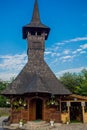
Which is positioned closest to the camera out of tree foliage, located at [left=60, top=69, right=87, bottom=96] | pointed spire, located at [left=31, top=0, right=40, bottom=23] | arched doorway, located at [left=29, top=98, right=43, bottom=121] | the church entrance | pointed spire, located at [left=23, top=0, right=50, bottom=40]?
arched doorway, located at [left=29, top=98, right=43, bottom=121]

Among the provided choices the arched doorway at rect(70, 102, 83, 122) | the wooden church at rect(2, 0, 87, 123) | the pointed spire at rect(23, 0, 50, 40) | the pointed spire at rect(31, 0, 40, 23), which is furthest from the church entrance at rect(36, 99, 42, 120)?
the pointed spire at rect(31, 0, 40, 23)

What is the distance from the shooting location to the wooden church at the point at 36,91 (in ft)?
68.1

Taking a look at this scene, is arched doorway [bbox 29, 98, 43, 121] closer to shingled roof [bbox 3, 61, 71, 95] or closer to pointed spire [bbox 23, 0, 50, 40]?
shingled roof [bbox 3, 61, 71, 95]

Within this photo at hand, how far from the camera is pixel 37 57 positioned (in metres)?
25.3

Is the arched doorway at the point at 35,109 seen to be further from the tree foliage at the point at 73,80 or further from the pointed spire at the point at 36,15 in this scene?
the tree foliage at the point at 73,80

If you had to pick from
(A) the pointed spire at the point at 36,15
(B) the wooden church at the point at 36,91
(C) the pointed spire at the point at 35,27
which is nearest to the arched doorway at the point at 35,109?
(B) the wooden church at the point at 36,91

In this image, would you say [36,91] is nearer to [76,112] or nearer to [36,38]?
[76,112]

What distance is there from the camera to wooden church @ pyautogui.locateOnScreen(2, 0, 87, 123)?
20750mm

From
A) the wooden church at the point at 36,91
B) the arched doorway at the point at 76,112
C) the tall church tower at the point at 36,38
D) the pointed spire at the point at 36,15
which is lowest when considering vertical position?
the arched doorway at the point at 76,112

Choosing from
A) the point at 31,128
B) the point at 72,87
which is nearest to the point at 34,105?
the point at 31,128

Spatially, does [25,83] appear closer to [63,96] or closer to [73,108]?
[63,96]

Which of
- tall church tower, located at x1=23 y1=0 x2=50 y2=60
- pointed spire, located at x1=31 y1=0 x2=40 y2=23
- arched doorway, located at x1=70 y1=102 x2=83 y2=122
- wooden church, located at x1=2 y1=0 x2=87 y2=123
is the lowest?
arched doorway, located at x1=70 y1=102 x2=83 y2=122

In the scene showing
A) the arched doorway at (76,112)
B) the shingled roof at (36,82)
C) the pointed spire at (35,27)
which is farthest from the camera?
the pointed spire at (35,27)

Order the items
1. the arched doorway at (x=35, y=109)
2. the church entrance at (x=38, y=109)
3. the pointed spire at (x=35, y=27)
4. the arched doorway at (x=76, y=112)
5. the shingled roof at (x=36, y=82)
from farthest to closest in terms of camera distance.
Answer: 1. the pointed spire at (x=35, y=27)
2. the arched doorway at (x=76, y=112)
3. the church entrance at (x=38, y=109)
4. the arched doorway at (x=35, y=109)
5. the shingled roof at (x=36, y=82)
